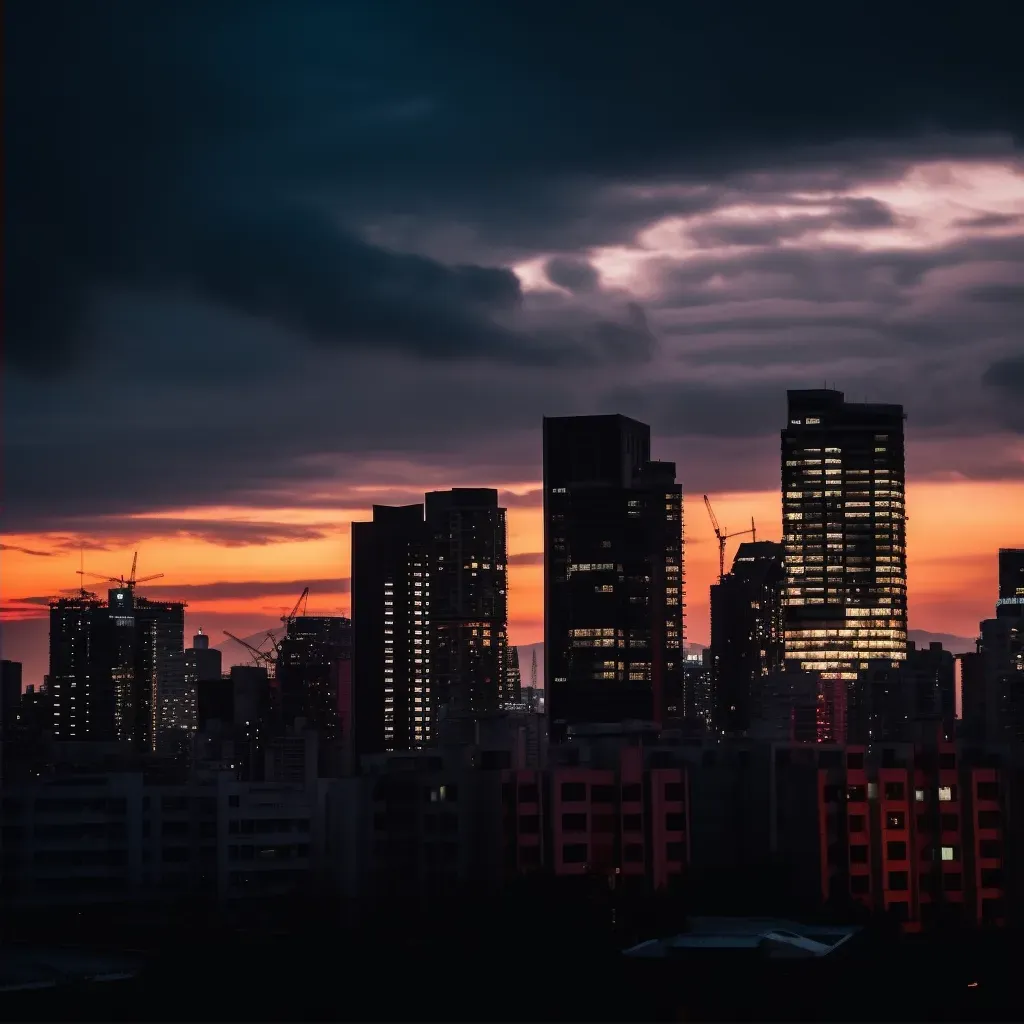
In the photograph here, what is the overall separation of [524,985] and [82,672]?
437ft

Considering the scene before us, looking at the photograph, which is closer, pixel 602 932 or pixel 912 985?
pixel 912 985

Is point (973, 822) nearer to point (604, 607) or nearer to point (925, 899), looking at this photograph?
point (925, 899)

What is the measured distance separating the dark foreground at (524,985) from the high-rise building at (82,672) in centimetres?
11011

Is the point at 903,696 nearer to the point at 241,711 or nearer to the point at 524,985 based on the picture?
the point at 241,711

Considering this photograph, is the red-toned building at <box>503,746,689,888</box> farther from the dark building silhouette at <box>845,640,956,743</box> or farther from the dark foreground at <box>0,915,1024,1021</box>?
the dark building silhouette at <box>845,640,956,743</box>

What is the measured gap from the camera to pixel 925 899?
2304 inches

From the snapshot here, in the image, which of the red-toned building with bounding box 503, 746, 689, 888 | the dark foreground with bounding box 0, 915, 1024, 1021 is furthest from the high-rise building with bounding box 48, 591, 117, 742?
the dark foreground with bounding box 0, 915, 1024, 1021

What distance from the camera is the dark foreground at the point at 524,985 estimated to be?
35.7 metres

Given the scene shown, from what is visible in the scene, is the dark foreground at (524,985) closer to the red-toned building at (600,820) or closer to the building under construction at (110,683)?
the red-toned building at (600,820)

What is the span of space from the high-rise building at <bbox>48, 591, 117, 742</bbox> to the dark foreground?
11011 centimetres

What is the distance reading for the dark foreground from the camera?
3569 cm

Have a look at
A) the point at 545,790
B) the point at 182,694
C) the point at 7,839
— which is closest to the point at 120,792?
the point at 7,839

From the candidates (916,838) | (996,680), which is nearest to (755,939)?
(916,838)

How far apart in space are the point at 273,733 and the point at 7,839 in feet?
249
